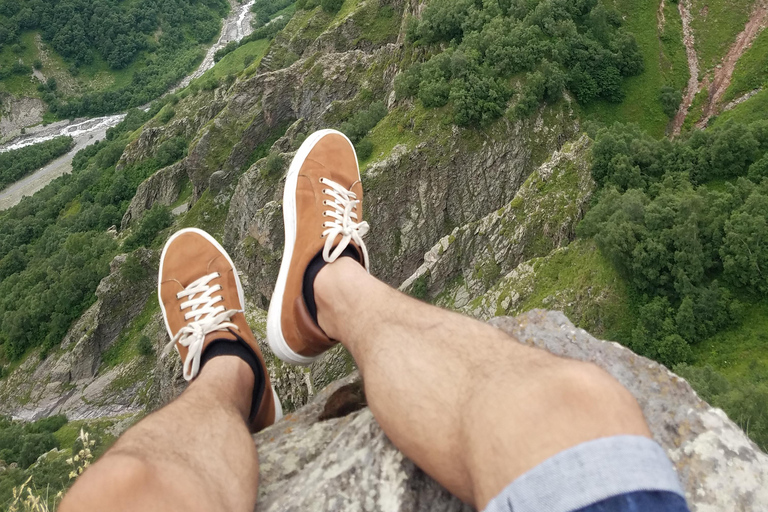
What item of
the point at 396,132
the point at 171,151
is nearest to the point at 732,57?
the point at 396,132

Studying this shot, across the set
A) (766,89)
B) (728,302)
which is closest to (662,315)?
(728,302)

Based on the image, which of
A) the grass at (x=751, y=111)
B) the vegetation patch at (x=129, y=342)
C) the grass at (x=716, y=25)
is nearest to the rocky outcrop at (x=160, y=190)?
the vegetation patch at (x=129, y=342)

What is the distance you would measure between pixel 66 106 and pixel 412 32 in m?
104

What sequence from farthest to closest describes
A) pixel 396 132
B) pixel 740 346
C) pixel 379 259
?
pixel 396 132, pixel 379 259, pixel 740 346

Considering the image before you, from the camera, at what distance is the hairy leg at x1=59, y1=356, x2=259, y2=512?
7.00 ft

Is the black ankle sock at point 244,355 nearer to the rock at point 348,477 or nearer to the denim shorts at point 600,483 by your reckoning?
the rock at point 348,477

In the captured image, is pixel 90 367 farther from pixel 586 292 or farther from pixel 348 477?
pixel 348 477

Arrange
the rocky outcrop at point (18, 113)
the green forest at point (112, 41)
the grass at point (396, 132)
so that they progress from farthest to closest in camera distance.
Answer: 1. the green forest at point (112, 41)
2. the rocky outcrop at point (18, 113)
3. the grass at point (396, 132)

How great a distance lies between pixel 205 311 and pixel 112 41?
138 m

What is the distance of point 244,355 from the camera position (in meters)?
4.71

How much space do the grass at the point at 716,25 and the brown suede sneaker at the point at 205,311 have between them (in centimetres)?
3373

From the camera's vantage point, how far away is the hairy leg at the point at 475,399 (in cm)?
189

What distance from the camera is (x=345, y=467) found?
2.74m

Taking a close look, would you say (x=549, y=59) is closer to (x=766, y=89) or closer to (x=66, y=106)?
(x=766, y=89)
